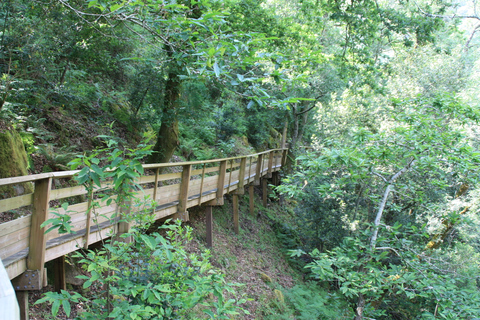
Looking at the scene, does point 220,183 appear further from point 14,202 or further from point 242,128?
point 242,128

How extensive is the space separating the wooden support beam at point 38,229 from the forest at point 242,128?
65cm

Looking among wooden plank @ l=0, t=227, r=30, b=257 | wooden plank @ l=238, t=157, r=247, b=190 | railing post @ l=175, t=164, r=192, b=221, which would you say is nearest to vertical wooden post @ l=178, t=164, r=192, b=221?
railing post @ l=175, t=164, r=192, b=221

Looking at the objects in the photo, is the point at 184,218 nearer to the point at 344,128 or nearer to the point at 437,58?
the point at 344,128

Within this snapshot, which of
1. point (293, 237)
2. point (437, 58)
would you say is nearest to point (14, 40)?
point (293, 237)

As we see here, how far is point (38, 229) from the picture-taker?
10.2ft

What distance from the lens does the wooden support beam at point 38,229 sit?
3.11 metres

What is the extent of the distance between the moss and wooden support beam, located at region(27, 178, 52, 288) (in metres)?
2.10

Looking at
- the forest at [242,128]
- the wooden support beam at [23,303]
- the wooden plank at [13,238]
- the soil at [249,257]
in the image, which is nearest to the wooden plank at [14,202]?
the wooden plank at [13,238]

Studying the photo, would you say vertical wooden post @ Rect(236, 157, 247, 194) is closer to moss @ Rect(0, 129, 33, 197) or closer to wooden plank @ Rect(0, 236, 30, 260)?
moss @ Rect(0, 129, 33, 197)

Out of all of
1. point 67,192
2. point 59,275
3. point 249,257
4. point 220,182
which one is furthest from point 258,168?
point 67,192

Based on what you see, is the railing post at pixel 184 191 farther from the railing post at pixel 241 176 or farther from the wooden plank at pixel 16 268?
the railing post at pixel 241 176

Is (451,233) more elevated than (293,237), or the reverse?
(451,233)

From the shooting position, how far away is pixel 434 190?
11.4 metres

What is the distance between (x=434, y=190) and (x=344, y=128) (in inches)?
175
